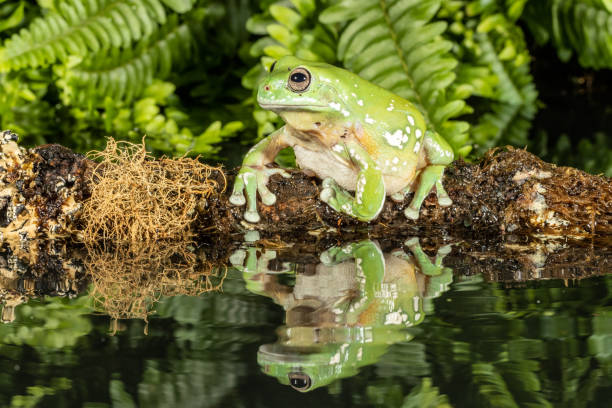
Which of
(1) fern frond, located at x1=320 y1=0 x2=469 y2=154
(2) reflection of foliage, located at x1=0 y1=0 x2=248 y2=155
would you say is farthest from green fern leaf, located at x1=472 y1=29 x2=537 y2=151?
(2) reflection of foliage, located at x1=0 y1=0 x2=248 y2=155

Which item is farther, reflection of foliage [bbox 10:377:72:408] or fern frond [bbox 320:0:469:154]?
fern frond [bbox 320:0:469:154]

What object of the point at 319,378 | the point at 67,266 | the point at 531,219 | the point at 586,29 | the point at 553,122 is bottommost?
the point at 319,378

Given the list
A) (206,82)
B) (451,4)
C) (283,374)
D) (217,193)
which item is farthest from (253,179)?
(206,82)

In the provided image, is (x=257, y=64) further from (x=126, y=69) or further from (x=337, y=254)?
(x=337, y=254)

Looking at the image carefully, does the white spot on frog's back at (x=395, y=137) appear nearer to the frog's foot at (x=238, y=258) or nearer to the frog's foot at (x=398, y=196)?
the frog's foot at (x=398, y=196)

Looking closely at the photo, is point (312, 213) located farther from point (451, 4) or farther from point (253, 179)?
point (451, 4)

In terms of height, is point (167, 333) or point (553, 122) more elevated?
point (553, 122)

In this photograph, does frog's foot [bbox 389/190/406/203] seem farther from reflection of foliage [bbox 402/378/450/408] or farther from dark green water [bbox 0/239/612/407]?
reflection of foliage [bbox 402/378/450/408]
